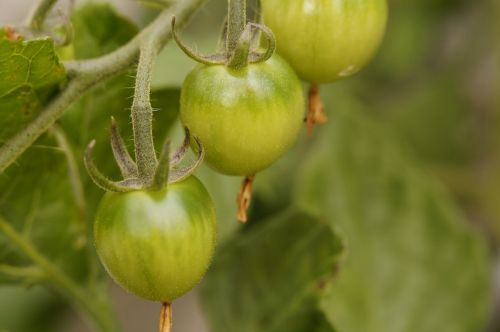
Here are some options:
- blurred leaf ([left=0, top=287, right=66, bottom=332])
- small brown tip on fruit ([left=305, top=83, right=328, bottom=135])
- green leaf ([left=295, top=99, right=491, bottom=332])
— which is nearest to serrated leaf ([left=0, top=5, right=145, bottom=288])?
small brown tip on fruit ([left=305, top=83, right=328, bottom=135])

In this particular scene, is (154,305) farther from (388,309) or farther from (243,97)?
(243,97)

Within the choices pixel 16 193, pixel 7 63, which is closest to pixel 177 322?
pixel 16 193

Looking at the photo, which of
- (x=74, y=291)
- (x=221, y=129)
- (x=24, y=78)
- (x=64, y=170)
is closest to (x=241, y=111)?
(x=221, y=129)

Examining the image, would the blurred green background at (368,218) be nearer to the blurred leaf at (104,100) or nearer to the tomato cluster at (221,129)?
the blurred leaf at (104,100)

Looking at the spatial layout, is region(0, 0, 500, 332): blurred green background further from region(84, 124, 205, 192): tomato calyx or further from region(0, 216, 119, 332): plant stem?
region(84, 124, 205, 192): tomato calyx

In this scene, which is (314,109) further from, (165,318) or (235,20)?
(165,318)

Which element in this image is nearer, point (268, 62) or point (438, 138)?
point (268, 62)
